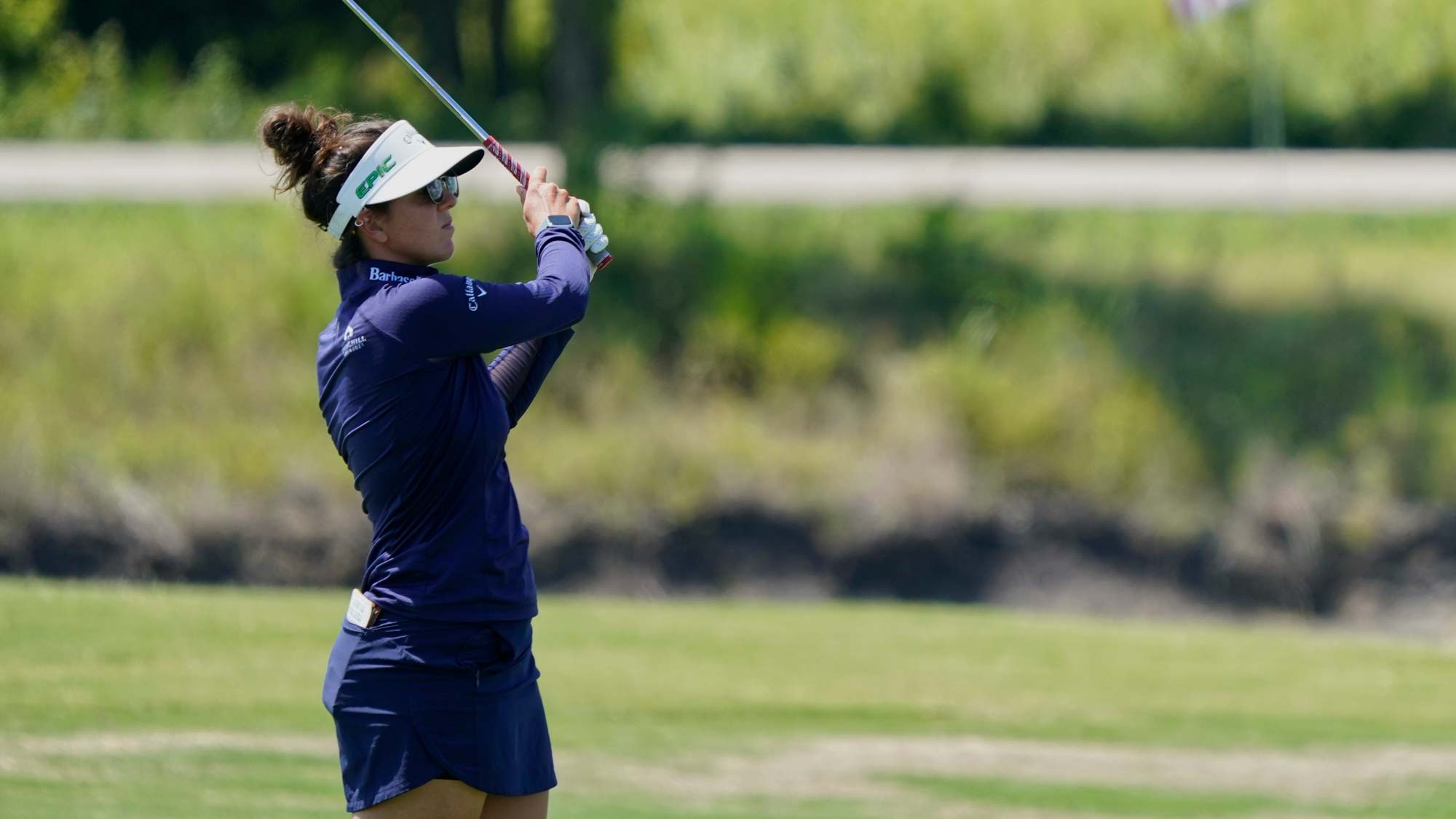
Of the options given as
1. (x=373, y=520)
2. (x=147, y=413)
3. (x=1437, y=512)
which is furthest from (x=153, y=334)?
(x=373, y=520)

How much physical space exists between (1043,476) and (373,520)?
11.8 metres

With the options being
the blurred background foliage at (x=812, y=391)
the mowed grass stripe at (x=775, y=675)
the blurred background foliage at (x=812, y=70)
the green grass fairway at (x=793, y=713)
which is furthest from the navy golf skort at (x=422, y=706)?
the blurred background foliage at (x=812, y=70)

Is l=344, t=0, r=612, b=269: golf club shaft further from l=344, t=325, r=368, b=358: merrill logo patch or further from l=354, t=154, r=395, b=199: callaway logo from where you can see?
l=344, t=325, r=368, b=358: merrill logo patch

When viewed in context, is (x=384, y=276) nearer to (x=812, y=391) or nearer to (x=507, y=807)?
(x=507, y=807)

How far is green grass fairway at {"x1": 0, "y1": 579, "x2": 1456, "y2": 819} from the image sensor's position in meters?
7.87

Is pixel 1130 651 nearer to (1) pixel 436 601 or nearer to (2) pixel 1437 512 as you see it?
(2) pixel 1437 512

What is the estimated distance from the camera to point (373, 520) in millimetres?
3986

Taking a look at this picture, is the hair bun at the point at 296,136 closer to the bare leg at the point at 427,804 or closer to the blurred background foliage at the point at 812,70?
the bare leg at the point at 427,804

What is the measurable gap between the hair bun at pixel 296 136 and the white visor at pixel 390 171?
12 centimetres

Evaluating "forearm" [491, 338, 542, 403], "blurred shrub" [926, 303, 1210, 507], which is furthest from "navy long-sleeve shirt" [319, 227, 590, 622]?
"blurred shrub" [926, 303, 1210, 507]

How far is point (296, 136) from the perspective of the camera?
3.96 metres

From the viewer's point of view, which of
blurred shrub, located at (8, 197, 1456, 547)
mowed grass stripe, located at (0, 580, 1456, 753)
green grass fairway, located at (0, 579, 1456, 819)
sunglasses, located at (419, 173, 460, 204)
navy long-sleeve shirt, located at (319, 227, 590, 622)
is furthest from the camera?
blurred shrub, located at (8, 197, 1456, 547)

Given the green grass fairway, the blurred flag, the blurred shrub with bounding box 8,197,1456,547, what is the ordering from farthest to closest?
the blurred flag → the blurred shrub with bounding box 8,197,1456,547 → the green grass fairway

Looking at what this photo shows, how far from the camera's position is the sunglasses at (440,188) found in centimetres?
393
